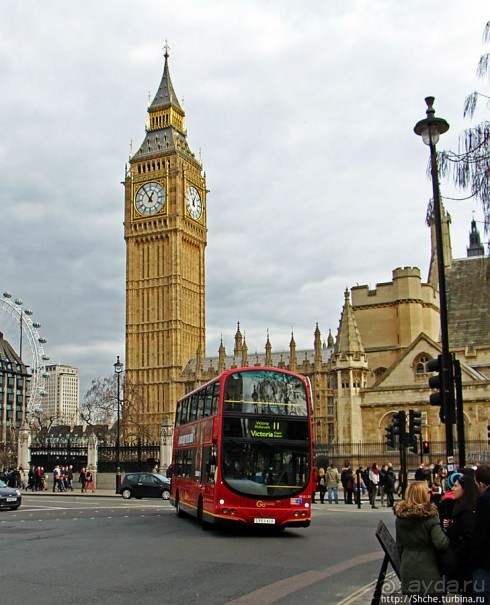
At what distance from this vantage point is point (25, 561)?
11.9m

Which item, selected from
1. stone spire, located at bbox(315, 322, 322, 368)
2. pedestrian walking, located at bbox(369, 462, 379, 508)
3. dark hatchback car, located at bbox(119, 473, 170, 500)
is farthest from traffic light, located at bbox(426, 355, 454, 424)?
stone spire, located at bbox(315, 322, 322, 368)

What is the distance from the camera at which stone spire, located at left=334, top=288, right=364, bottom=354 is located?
→ 38319 mm

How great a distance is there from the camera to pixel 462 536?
20.8 ft

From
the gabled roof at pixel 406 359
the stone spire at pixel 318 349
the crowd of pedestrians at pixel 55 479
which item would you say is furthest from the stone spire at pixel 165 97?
the gabled roof at pixel 406 359

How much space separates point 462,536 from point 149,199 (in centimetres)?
9332

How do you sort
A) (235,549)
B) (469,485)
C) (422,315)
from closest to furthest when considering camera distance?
(469,485)
(235,549)
(422,315)

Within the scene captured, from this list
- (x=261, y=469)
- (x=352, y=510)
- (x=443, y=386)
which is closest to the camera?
(x=443, y=386)

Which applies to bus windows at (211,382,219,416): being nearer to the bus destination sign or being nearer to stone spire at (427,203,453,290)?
the bus destination sign

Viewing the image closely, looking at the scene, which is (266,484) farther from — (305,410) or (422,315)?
(422,315)

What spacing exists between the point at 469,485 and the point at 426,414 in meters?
30.4

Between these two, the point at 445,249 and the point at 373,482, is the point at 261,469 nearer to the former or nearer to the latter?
the point at 373,482

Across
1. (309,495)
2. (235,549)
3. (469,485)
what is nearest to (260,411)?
(309,495)

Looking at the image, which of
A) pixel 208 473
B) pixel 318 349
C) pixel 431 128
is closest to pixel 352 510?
pixel 208 473

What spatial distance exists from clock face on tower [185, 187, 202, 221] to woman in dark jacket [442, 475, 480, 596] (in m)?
92.2
